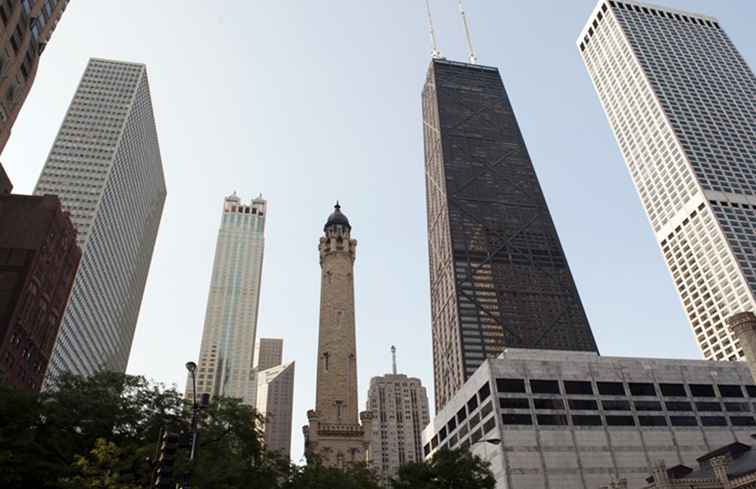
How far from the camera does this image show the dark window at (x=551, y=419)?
8925cm

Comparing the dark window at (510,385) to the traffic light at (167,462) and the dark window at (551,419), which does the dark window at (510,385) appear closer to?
the dark window at (551,419)

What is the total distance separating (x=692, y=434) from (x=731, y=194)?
384 feet

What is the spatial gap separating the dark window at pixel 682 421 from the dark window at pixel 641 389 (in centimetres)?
458

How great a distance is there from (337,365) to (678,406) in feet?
191

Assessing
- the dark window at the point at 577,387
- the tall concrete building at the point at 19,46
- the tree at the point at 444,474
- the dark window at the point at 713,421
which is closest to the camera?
the tree at the point at 444,474

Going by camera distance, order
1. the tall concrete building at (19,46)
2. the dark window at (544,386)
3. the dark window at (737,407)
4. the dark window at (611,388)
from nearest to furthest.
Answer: the tall concrete building at (19,46), the dark window at (544,386), the dark window at (611,388), the dark window at (737,407)

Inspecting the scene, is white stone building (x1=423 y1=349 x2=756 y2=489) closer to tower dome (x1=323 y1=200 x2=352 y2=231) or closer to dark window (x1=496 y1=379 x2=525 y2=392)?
dark window (x1=496 y1=379 x2=525 y2=392)

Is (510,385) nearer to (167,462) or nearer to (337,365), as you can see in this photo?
(337,365)

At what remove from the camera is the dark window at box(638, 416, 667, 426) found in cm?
9119

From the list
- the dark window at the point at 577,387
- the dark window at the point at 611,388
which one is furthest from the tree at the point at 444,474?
the dark window at the point at 611,388

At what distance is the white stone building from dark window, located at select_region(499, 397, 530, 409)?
5.9 inches

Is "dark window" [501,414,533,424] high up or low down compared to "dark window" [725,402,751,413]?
down

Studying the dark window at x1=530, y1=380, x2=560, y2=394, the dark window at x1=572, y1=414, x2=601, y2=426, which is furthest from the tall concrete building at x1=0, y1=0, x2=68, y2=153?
the dark window at x1=572, y1=414, x2=601, y2=426

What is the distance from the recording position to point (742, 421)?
310 ft
